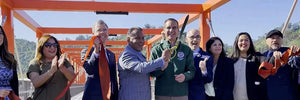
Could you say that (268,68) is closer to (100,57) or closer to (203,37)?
(100,57)

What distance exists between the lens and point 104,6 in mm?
5117

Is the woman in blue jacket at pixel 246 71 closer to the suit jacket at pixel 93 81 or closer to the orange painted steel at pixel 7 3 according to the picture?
the suit jacket at pixel 93 81

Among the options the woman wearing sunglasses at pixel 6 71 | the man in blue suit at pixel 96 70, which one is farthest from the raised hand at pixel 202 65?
the woman wearing sunglasses at pixel 6 71

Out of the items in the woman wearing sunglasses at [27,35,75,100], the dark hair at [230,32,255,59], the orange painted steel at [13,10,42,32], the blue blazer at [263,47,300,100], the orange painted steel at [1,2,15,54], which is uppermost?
the orange painted steel at [13,10,42,32]

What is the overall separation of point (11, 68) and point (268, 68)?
7.99ft

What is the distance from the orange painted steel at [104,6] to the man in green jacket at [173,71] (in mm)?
2638

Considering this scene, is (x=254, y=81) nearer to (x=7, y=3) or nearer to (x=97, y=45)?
(x=97, y=45)

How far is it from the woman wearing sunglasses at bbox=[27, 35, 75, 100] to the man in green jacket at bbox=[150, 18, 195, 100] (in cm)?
82

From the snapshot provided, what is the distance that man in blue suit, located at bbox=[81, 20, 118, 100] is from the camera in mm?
2439

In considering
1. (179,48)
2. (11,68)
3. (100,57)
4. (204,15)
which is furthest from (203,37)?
(11,68)

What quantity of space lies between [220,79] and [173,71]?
64 cm

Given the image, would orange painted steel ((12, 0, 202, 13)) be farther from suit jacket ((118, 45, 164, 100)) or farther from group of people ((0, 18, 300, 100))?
suit jacket ((118, 45, 164, 100))

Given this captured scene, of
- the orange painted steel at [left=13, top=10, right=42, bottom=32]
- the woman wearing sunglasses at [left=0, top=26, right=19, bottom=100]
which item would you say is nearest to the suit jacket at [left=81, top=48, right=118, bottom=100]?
the woman wearing sunglasses at [left=0, top=26, right=19, bottom=100]

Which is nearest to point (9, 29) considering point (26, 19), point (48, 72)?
point (26, 19)
